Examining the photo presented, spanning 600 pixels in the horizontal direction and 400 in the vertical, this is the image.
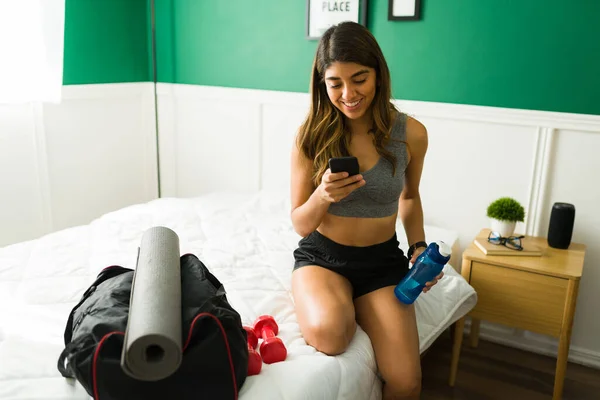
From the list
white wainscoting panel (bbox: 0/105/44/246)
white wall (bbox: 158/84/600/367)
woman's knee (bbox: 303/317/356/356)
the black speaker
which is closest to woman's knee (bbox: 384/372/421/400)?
woman's knee (bbox: 303/317/356/356)

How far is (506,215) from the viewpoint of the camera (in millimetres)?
2219

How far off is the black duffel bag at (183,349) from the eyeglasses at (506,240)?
1.27 m

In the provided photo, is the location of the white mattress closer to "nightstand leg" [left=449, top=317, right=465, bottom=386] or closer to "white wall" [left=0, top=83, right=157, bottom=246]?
"nightstand leg" [left=449, top=317, right=465, bottom=386]

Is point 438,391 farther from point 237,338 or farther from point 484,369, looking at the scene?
point 237,338

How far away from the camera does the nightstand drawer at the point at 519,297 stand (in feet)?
6.69

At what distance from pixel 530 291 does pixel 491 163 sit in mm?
657

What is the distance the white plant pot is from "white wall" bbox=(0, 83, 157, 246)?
84.8 inches

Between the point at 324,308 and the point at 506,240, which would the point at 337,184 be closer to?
the point at 324,308

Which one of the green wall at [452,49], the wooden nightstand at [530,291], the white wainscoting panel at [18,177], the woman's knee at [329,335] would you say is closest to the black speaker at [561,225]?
the wooden nightstand at [530,291]

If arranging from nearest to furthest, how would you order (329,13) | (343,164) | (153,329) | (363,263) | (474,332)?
1. (153,329)
2. (343,164)
3. (363,263)
4. (474,332)
5. (329,13)

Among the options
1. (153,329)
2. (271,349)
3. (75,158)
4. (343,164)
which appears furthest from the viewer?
(75,158)

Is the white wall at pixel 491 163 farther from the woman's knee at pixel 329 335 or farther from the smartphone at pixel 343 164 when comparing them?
the woman's knee at pixel 329 335

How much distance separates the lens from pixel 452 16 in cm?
249

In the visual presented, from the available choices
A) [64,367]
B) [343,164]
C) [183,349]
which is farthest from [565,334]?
[64,367]
